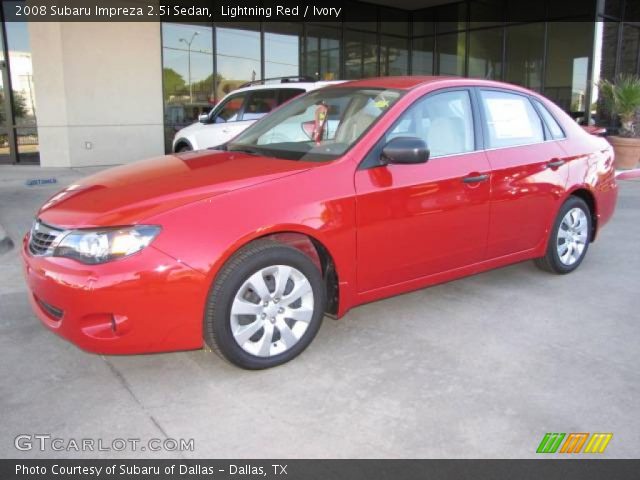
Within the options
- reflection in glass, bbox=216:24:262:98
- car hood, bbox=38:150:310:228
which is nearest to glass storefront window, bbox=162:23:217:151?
reflection in glass, bbox=216:24:262:98

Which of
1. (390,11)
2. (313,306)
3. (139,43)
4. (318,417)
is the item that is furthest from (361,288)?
(390,11)

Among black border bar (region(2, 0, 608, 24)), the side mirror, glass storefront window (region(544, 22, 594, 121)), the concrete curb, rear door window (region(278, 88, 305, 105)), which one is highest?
black border bar (region(2, 0, 608, 24))

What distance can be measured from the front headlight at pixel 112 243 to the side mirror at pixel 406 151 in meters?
1.47

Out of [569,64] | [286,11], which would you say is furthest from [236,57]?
[569,64]

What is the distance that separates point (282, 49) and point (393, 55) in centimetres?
456

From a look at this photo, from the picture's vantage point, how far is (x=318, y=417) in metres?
2.94

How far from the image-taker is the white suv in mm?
9414

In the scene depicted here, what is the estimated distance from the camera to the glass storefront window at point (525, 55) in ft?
55.1

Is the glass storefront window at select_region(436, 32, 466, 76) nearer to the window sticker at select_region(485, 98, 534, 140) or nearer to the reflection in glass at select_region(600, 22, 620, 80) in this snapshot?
the reflection in glass at select_region(600, 22, 620, 80)

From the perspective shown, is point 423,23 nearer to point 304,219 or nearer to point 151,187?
point 304,219

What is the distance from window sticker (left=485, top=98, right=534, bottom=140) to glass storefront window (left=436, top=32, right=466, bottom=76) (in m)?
14.8

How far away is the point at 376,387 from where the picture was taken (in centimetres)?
323

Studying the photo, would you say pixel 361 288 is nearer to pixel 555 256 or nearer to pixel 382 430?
pixel 382 430
